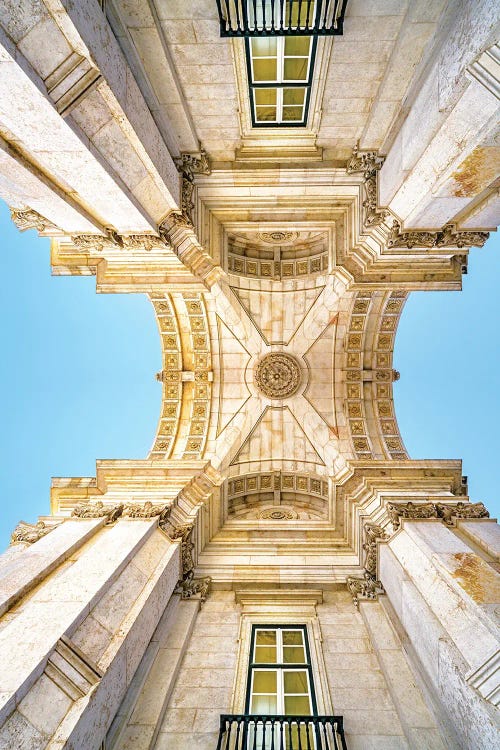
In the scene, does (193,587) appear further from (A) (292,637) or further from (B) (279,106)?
(B) (279,106)

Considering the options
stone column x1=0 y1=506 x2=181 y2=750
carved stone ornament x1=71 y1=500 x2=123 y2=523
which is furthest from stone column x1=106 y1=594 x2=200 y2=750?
carved stone ornament x1=71 y1=500 x2=123 y2=523

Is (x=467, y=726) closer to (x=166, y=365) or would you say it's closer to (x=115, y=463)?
(x=115, y=463)

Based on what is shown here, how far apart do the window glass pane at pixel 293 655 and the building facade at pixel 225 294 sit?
5 cm

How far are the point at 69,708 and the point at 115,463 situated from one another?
24.9ft

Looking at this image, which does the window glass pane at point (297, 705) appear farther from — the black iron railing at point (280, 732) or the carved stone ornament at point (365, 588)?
the carved stone ornament at point (365, 588)

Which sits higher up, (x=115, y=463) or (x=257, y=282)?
(x=257, y=282)

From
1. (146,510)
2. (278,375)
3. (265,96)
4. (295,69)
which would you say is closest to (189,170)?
(265,96)

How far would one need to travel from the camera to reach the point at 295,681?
31.3 feet

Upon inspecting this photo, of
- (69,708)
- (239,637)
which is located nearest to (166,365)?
(239,637)

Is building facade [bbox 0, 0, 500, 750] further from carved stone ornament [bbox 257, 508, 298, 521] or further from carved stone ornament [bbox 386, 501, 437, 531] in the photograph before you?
carved stone ornament [bbox 257, 508, 298, 521]

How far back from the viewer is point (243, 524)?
1518 centimetres

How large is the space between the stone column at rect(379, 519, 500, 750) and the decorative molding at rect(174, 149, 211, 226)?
9.00 meters

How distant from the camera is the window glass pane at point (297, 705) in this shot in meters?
8.83

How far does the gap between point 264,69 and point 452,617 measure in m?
11.0
